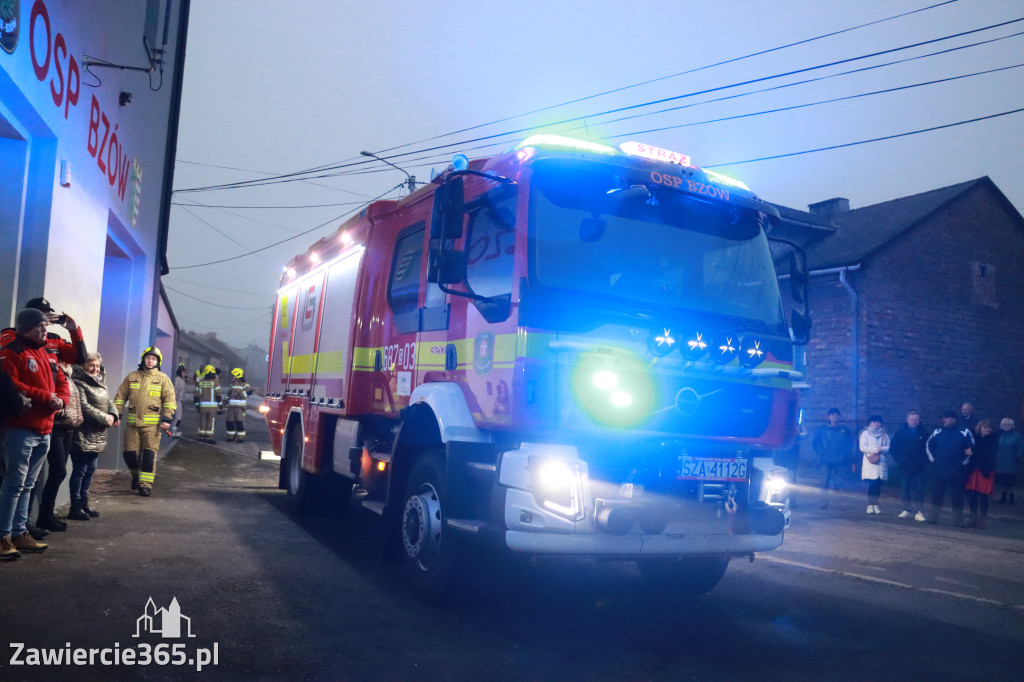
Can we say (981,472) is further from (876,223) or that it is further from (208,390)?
(208,390)

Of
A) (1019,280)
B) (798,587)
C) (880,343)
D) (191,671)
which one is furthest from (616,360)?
(1019,280)

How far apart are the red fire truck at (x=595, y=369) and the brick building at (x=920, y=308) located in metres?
15.1

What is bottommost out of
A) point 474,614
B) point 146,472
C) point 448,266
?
point 474,614

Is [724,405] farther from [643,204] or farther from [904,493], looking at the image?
[904,493]

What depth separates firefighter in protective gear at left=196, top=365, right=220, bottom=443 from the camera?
18156 mm

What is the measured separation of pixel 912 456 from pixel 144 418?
1106cm

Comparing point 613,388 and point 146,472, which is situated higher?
point 613,388

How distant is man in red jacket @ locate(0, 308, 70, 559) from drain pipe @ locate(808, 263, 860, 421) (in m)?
17.9

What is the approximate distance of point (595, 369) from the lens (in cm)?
455

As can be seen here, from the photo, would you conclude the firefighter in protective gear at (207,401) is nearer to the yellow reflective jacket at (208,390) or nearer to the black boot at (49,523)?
the yellow reflective jacket at (208,390)

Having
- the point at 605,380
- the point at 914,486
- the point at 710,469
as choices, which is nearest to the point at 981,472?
the point at 914,486

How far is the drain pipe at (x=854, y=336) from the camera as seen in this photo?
62.8ft

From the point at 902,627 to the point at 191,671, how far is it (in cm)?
460

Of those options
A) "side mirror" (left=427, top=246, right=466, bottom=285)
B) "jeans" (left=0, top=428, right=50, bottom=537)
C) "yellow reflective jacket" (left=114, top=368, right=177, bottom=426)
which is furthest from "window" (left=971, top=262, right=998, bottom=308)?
"jeans" (left=0, top=428, right=50, bottom=537)
